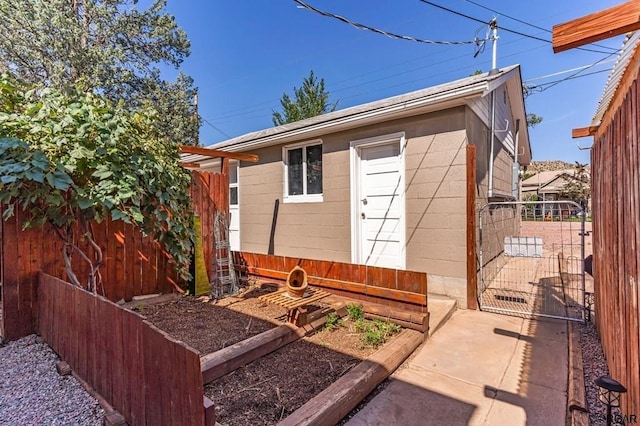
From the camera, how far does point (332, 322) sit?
361 centimetres

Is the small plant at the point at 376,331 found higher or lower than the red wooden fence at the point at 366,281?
lower

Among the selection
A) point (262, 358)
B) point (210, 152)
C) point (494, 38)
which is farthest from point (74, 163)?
point (494, 38)

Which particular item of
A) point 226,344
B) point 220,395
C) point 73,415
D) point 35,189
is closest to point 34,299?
point 35,189

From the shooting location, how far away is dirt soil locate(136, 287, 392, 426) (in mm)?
2205

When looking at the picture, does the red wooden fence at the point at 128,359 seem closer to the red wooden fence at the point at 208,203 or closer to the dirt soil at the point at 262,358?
the dirt soil at the point at 262,358

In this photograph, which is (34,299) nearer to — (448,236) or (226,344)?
(226,344)

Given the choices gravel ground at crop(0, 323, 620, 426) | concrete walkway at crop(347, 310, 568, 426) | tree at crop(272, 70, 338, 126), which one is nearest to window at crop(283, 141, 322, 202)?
concrete walkway at crop(347, 310, 568, 426)

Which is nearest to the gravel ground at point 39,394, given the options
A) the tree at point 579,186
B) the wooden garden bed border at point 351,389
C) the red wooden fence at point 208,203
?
the wooden garden bed border at point 351,389

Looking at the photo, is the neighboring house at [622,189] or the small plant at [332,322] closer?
the neighboring house at [622,189]

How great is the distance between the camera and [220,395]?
7.63 ft

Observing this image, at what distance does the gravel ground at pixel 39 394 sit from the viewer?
209 cm

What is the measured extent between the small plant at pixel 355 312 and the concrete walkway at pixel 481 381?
82 centimetres

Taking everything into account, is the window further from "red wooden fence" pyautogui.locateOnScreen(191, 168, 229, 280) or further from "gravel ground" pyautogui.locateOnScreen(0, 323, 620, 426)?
"gravel ground" pyautogui.locateOnScreen(0, 323, 620, 426)

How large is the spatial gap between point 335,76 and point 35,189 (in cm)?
2101
